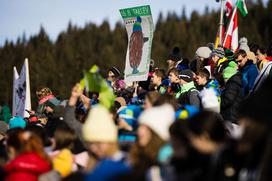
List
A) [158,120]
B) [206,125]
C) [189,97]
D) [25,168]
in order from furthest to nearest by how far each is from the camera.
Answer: [189,97]
[25,168]
[158,120]
[206,125]

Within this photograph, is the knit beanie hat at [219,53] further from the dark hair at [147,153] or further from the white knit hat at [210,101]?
the dark hair at [147,153]

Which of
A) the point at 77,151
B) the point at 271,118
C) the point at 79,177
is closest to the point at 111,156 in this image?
the point at 79,177

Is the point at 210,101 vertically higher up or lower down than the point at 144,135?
lower down

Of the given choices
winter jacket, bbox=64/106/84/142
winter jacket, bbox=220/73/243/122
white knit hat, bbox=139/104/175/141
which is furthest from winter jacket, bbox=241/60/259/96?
white knit hat, bbox=139/104/175/141

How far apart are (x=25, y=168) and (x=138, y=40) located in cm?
463

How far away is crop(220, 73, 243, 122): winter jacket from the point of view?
944cm

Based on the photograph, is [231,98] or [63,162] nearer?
[63,162]

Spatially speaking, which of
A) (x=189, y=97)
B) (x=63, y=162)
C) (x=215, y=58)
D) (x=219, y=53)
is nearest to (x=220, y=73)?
(x=189, y=97)

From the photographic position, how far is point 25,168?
682 centimetres

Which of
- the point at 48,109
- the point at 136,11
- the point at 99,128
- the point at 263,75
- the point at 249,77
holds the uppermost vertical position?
the point at 136,11

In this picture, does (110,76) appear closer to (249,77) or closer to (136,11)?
(136,11)

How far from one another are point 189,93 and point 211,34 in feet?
188

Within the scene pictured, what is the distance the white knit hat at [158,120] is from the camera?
6.14 m

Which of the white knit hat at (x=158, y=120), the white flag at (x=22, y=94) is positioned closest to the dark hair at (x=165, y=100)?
the white knit hat at (x=158, y=120)
